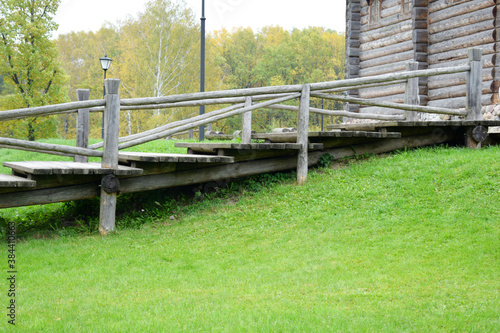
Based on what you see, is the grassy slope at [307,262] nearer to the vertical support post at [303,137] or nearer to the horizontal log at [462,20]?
the vertical support post at [303,137]

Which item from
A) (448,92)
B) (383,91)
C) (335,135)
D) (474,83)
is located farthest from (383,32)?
(335,135)

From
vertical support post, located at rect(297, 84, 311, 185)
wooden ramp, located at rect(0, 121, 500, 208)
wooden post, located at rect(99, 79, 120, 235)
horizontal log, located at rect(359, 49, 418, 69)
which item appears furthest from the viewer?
horizontal log, located at rect(359, 49, 418, 69)

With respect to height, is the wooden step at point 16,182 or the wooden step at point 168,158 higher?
the wooden step at point 168,158

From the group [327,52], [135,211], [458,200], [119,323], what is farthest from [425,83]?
[327,52]

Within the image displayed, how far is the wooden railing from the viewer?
619cm

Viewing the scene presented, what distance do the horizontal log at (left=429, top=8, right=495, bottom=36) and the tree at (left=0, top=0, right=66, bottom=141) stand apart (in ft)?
64.8

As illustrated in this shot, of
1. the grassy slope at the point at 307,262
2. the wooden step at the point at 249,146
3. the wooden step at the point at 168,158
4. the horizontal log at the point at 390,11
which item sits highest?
the horizontal log at the point at 390,11

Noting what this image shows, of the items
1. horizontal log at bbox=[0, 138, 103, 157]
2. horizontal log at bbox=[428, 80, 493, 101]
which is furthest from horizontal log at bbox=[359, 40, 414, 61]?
horizontal log at bbox=[0, 138, 103, 157]

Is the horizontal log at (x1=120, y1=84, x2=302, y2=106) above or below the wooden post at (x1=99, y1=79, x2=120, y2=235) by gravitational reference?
above

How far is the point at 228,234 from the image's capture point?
6.12 meters

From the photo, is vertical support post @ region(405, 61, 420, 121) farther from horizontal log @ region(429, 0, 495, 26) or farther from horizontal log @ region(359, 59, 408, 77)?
horizontal log @ region(359, 59, 408, 77)

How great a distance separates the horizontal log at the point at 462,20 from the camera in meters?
11.6

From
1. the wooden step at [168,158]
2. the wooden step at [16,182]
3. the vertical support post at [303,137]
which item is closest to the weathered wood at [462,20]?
the vertical support post at [303,137]

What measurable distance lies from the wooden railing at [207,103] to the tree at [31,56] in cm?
1968
